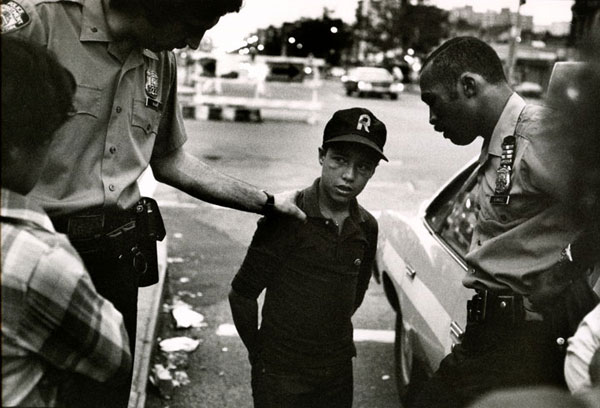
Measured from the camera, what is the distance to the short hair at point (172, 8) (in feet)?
7.28

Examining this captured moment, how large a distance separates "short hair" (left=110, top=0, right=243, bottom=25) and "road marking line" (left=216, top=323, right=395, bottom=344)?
323 centimetres

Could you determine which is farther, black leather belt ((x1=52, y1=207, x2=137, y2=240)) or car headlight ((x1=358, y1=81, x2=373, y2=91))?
car headlight ((x1=358, y1=81, x2=373, y2=91))

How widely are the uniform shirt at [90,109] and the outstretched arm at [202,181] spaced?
35 centimetres

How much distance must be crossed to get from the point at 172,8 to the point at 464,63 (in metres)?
1.17

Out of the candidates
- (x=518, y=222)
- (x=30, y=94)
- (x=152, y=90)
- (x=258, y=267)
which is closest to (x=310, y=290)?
(x=258, y=267)

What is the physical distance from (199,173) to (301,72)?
1770 cm

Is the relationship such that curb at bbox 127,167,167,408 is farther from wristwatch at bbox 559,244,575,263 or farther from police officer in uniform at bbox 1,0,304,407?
wristwatch at bbox 559,244,575,263

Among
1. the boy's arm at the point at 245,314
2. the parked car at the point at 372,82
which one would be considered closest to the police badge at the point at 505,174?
A: the boy's arm at the point at 245,314

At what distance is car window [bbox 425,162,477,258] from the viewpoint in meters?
3.74

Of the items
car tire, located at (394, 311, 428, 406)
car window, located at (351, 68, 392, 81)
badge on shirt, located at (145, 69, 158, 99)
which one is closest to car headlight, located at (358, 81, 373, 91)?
car window, located at (351, 68, 392, 81)

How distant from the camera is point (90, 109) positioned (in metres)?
2.29

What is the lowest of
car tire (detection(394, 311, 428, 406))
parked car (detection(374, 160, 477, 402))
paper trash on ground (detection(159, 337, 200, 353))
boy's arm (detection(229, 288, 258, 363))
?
paper trash on ground (detection(159, 337, 200, 353))

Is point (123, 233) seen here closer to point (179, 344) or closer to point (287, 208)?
point (287, 208)

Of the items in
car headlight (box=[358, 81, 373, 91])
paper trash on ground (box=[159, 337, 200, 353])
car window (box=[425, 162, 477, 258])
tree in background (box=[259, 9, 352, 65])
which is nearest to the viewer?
car window (box=[425, 162, 477, 258])
